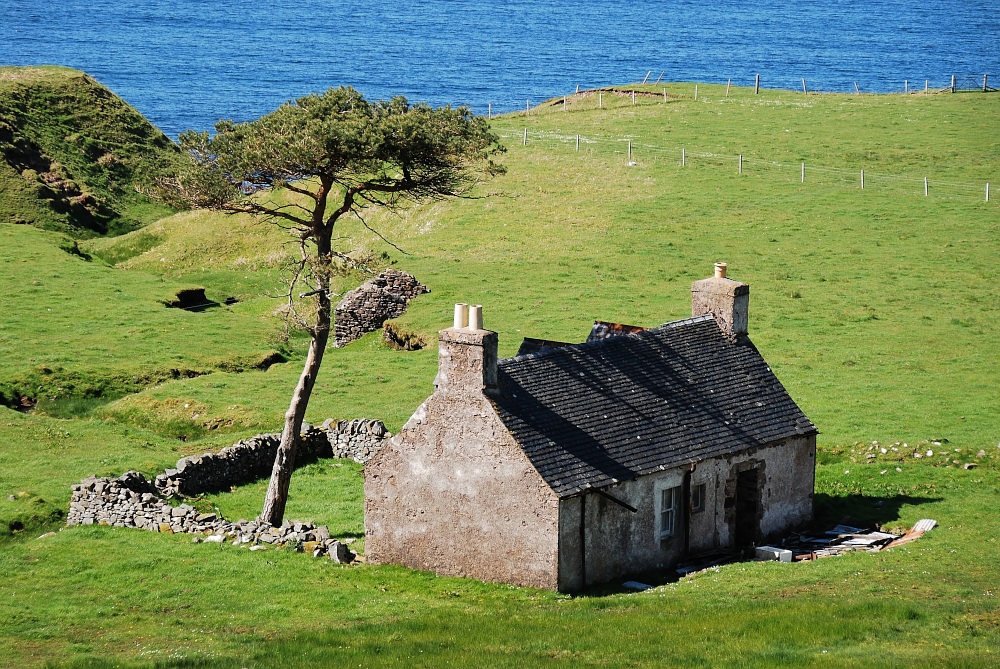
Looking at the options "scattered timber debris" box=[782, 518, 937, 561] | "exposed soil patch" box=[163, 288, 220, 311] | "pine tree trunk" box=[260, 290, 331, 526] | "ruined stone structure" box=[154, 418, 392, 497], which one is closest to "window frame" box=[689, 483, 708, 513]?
"scattered timber debris" box=[782, 518, 937, 561]

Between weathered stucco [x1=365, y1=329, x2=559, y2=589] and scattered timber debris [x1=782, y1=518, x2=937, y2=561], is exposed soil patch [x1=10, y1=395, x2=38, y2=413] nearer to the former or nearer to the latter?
weathered stucco [x1=365, y1=329, x2=559, y2=589]

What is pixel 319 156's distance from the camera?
111ft

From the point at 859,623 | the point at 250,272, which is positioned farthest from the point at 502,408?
the point at 250,272

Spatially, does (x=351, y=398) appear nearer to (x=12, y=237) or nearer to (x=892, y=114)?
(x=12, y=237)

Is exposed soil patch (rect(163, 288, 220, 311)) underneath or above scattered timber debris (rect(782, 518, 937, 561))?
above

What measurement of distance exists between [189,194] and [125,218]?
5968cm

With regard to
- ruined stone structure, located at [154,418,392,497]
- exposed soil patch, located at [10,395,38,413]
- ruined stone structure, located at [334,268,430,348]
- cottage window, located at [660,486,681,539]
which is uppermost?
ruined stone structure, located at [334,268,430,348]

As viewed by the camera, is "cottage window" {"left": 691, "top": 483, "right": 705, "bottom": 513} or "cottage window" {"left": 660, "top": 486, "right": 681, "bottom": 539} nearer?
"cottage window" {"left": 660, "top": 486, "right": 681, "bottom": 539}

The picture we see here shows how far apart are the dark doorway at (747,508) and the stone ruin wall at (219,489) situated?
30.8 ft

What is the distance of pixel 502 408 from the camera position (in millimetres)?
30094

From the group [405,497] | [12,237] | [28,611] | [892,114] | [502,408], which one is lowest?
[28,611]

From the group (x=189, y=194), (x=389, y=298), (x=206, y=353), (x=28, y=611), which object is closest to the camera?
(x=28, y=611)

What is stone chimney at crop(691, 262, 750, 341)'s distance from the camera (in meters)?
36.2

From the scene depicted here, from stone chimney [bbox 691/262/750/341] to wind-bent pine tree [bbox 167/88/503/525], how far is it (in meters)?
6.71
